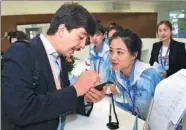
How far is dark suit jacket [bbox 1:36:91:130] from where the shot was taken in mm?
740

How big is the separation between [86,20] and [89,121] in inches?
22.4

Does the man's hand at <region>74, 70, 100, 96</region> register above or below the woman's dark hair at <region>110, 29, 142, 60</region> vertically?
below

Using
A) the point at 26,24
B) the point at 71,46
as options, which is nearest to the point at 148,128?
the point at 71,46

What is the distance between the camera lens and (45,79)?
83 cm

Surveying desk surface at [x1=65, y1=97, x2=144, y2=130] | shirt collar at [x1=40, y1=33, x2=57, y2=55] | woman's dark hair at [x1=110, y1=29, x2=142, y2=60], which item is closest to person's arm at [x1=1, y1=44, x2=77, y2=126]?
shirt collar at [x1=40, y1=33, x2=57, y2=55]

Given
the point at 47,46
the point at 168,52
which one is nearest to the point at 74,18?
the point at 47,46

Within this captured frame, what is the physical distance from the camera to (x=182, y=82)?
0.74m

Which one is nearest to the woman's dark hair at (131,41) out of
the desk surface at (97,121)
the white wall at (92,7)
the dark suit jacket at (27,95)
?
the desk surface at (97,121)

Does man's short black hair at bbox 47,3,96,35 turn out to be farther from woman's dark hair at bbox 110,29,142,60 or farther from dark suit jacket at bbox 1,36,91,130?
woman's dark hair at bbox 110,29,142,60

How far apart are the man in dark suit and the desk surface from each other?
0.82ft

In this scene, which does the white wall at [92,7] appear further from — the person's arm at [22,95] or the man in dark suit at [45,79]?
the person's arm at [22,95]

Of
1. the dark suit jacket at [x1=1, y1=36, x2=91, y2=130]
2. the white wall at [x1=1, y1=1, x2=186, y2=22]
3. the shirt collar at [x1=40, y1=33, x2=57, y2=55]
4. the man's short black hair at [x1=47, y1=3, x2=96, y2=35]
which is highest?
the white wall at [x1=1, y1=1, x2=186, y2=22]

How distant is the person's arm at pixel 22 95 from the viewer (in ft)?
2.42

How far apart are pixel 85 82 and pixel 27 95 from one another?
22cm
